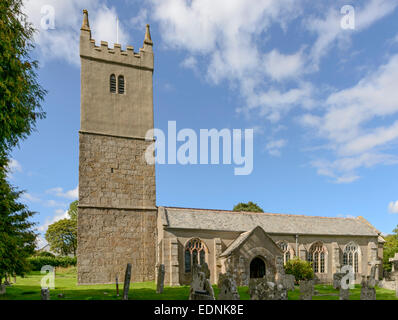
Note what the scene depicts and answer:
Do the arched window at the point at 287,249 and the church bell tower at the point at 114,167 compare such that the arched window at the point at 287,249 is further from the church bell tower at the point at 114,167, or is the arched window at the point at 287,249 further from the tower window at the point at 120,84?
the tower window at the point at 120,84

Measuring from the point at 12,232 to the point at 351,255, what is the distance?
1222 inches

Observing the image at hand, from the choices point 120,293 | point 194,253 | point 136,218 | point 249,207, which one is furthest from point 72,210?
point 120,293

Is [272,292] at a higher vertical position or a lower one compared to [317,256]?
higher

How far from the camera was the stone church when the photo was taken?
25.4m

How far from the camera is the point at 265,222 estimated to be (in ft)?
102

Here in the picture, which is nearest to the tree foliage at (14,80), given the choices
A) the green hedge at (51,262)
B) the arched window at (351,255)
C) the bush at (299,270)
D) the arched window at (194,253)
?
the arched window at (194,253)

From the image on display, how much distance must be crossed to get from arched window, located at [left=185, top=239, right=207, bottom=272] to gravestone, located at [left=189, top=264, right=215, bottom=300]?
15.9 meters

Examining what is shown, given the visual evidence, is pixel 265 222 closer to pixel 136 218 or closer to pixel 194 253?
pixel 194 253

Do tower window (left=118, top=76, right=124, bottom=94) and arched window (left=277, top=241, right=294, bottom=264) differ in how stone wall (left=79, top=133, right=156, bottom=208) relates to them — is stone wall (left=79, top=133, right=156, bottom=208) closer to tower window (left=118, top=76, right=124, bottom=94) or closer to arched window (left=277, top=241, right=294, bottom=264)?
tower window (left=118, top=76, right=124, bottom=94)

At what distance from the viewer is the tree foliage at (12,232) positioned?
15.6 m

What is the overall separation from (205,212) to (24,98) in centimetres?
1877

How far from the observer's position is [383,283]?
28047 millimetres

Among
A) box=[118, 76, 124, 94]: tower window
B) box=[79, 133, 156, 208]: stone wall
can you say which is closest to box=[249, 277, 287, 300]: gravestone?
box=[79, 133, 156, 208]: stone wall
